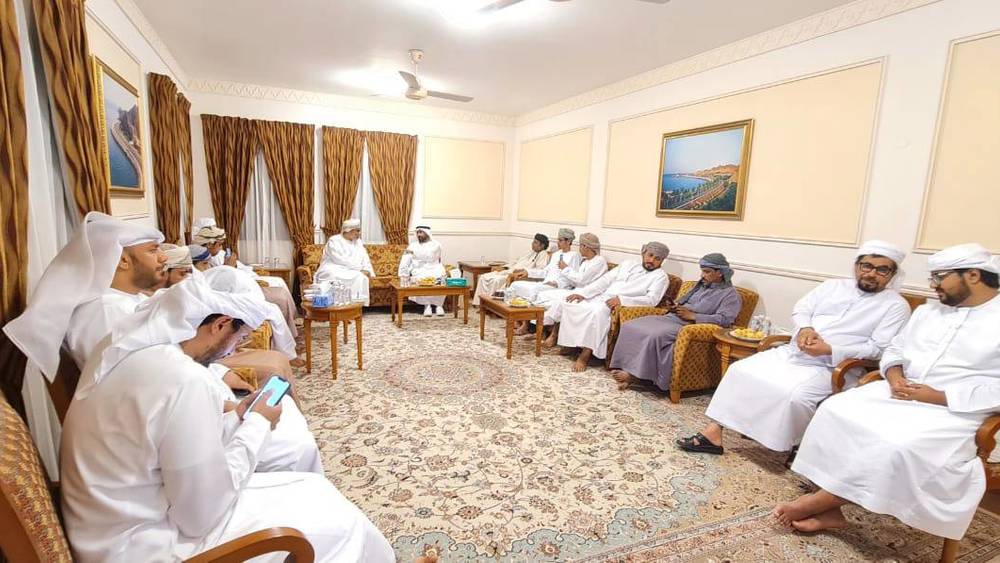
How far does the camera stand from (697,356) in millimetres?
Result: 3740

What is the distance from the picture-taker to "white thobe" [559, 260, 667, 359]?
14.6ft

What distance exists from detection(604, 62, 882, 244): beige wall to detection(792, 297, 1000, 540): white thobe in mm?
1257

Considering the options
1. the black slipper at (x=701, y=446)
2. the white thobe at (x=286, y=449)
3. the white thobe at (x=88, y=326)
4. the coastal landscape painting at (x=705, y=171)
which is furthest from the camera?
the coastal landscape painting at (x=705, y=171)

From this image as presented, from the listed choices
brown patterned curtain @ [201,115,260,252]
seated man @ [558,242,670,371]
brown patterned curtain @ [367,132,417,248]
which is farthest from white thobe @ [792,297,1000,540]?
brown patterned curtain @ [201,115,260,252]

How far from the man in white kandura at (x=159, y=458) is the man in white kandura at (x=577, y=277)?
12.5 ft

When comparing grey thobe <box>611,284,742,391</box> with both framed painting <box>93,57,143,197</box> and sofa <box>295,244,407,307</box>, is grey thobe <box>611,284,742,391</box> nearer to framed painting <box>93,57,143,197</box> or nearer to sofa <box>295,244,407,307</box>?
sofa <box>295,244,407,307</box>

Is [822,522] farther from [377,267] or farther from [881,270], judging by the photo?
[377,267]

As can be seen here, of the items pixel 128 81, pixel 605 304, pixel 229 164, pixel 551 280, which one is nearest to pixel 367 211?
pixel 229 164

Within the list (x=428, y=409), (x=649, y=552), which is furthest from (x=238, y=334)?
(x=428, y=409)

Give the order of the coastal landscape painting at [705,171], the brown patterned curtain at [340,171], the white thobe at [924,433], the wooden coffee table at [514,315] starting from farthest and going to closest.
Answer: the brown patterned curtain at [340,171], the wooden coffee table at [514,315], the coastal landscape painting at [705,171], the white thobe at [924,433]

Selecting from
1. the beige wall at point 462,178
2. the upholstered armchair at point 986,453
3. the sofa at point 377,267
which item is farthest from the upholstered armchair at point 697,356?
the beige wall at point 462,178

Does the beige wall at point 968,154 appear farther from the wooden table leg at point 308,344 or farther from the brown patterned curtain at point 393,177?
the brown patterned curtain at point 393,177

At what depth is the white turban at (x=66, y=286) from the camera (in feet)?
4.43

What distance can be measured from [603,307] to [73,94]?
3.88 metres
